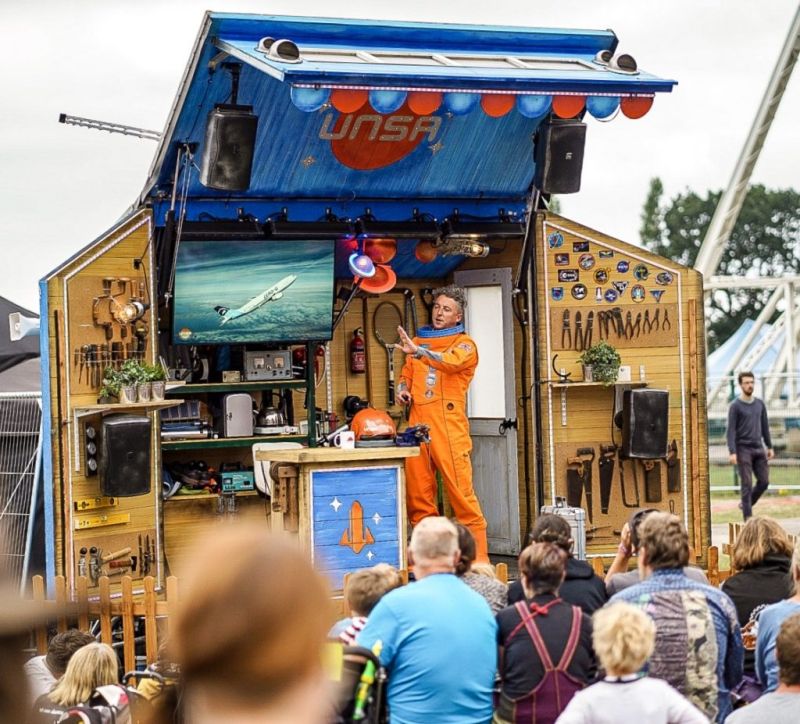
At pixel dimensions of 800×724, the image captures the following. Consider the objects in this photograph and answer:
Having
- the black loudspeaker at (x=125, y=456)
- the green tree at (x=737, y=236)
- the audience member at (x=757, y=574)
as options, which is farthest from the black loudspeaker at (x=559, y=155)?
the green tree at (x=737, y=236)

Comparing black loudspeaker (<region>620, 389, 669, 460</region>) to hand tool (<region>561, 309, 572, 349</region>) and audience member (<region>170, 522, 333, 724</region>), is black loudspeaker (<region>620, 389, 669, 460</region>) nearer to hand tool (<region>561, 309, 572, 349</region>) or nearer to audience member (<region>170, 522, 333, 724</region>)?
hand tool (<region>561, 309, 572, 349</region>)

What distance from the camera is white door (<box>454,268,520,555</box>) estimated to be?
1106 centimetres

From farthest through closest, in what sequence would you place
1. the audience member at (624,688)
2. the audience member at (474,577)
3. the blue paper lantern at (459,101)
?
the blue paper lantern at (459,101) → the audience member at (474,577) → the audience member at (624,688)

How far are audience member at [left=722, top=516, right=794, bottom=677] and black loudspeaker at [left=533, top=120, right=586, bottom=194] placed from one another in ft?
14.9

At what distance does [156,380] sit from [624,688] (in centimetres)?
560

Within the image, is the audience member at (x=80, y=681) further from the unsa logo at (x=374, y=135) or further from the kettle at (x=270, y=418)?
the kettle at (x=270, y=418)

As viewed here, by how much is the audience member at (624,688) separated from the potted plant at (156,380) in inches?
216

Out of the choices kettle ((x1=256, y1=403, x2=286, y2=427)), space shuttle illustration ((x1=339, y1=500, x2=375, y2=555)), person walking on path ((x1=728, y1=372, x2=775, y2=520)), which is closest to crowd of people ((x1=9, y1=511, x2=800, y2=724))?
space shuttle illustration ((x1=339, y1=500, x2=375, y2=555))

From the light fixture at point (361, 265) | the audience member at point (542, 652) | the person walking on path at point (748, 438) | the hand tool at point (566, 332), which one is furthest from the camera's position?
the person walking on path at point (748, 438)

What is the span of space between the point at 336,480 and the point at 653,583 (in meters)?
4.65

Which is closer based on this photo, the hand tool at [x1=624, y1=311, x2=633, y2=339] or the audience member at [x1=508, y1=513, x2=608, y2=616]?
the audience member at [x1=508, y1=513, x2=608, y2=616]

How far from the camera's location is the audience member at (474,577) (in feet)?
18.5

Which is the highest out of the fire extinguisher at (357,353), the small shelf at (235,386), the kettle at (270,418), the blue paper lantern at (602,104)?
the blue paper lantern at (602,104)

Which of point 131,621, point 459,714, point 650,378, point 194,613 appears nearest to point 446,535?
point 459,714
